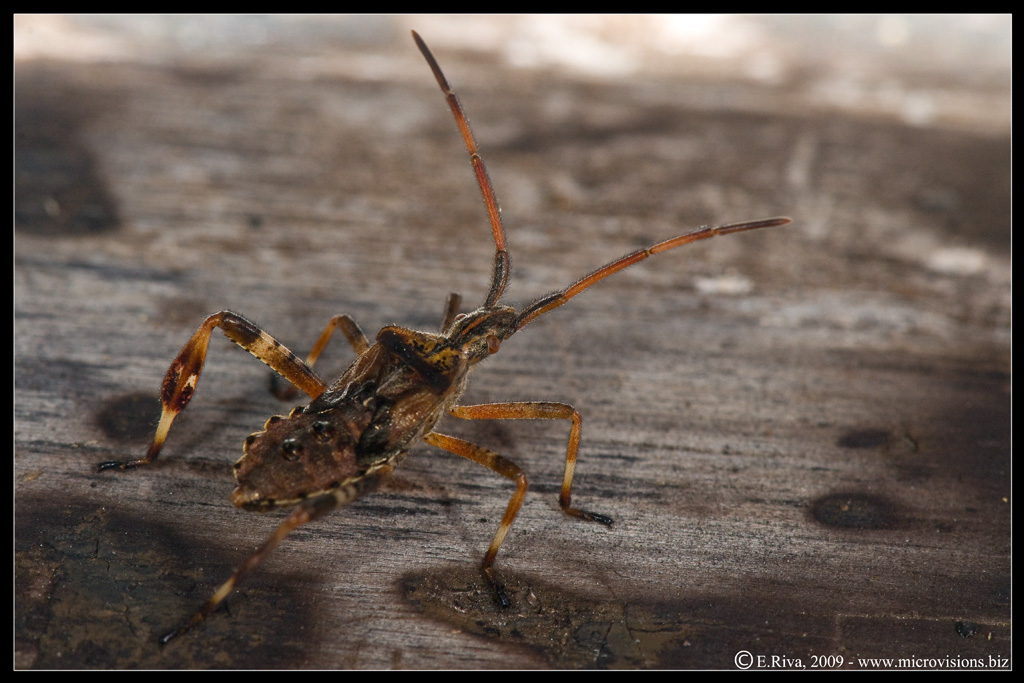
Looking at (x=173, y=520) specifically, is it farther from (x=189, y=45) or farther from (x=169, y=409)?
(x=189, y=45)

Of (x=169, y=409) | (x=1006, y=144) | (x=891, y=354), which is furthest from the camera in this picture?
(x=1006, y=144)

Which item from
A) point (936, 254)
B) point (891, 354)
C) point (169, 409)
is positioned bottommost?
point (169, 409)


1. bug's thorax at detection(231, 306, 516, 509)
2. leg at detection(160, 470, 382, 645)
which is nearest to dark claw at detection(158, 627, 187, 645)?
leg at detection(160, 470, 382, 645)

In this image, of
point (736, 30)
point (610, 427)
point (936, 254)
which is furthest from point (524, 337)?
point (736, 30)

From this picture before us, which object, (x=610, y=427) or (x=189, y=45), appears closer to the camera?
(x=610, y=427)

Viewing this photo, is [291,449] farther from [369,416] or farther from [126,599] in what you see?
[126,599]

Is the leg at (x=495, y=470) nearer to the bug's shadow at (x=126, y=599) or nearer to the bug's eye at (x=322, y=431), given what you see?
the bug's eye at (x=322, y=431)

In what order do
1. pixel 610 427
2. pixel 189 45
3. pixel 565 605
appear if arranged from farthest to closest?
pixel 189 45 < pixel 610 427 < pixel 565 605

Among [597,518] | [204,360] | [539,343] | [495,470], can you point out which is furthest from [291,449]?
[539,343]
